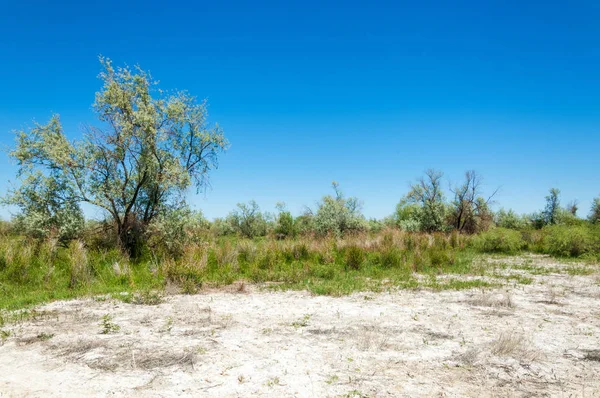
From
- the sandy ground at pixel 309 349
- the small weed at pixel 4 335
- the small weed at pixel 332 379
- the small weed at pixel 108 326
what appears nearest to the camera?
the sandy ground at pixel 309 349

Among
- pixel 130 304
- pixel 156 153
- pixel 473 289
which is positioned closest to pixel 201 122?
pixel 156 153

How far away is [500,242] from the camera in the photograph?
20000 millimetres

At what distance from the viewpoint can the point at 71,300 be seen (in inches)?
359

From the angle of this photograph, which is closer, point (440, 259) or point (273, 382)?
point (273, 382)

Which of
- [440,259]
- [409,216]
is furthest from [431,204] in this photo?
[440,259]

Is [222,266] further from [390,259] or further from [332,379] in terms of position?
[332,379]

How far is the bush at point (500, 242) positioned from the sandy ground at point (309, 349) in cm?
1156

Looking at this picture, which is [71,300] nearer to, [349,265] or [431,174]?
[349,265]

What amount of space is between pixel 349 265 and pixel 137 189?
8.34 m

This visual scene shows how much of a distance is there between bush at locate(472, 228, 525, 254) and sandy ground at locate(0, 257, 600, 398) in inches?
455

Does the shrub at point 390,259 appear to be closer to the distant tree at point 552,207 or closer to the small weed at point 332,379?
the small weed at point 332,379

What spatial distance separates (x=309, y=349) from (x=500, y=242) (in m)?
17.3

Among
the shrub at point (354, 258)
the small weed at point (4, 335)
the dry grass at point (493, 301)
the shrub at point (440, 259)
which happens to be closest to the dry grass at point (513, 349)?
the dry grass at point (493, 301)

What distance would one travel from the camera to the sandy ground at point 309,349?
462 cm
